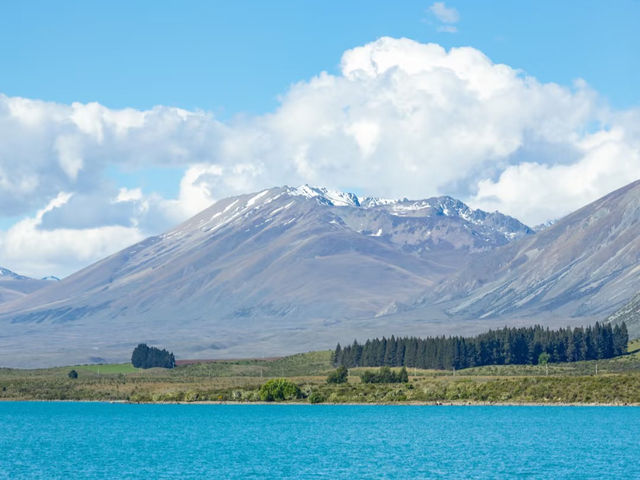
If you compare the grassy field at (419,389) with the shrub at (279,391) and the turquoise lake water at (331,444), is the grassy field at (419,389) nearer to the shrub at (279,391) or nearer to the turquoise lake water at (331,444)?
the shrub at (279,391)

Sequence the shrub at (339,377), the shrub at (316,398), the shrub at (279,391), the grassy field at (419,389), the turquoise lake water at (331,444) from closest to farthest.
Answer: the turquoise lake water at (331,444), the grassy field at (419,389), the shrub at (316,398), the shrub at (279,391), the shrub at (339,377)

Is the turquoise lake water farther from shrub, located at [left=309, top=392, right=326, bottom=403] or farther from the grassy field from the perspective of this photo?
shrub, located at [left=309, top=392, right=326, bottom=403]

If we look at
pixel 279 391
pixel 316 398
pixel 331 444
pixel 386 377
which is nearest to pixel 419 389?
pixel 316 398

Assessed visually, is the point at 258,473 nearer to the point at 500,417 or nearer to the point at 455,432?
the point at 455,432

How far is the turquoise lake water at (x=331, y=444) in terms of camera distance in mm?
80438

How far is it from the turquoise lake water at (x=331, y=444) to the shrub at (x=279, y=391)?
43.9 ft

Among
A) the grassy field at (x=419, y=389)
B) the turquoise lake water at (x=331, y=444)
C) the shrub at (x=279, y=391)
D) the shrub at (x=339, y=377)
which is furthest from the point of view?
the shrub at (x=339, y=377)

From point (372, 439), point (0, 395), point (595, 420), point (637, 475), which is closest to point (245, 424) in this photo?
point (372, 439)

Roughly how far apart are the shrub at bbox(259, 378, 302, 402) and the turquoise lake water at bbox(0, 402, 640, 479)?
43.9ft

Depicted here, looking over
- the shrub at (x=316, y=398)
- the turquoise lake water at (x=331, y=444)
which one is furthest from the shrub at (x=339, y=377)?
the turquoise lake water at (x=331, y=444)

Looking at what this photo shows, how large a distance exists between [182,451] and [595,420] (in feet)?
155

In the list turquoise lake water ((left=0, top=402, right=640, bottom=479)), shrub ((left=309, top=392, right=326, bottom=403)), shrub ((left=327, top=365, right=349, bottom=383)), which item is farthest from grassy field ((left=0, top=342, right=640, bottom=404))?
turquoise lake water ((left=0, top=402, right=640, bottom=479))

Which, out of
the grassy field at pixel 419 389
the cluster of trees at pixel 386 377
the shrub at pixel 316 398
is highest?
the cluster of trees at pixel 386 377

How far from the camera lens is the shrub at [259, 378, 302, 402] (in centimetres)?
16188
